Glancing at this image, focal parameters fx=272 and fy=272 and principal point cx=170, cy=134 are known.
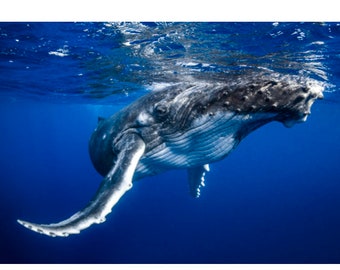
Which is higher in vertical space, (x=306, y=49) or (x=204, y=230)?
(x=306, y=49)

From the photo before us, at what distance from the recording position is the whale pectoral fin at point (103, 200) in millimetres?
4121

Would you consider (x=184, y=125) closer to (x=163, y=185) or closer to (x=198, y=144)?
(x=198, y=144)

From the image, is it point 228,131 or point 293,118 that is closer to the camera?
point 293,118

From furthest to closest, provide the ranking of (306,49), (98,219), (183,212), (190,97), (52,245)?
(183,212)
(52,245)
(306,49)
(190,97)
(98,219)

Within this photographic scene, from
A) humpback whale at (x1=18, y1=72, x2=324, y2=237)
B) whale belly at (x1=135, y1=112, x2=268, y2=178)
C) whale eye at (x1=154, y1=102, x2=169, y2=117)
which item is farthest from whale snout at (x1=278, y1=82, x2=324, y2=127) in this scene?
whale eye at (x1=154, y1=102, x2=169, y2=117)

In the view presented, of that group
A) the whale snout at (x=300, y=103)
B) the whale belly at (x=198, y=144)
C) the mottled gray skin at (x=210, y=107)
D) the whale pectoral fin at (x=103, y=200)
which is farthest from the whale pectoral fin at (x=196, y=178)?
the whale snout at (x=300, y=103)

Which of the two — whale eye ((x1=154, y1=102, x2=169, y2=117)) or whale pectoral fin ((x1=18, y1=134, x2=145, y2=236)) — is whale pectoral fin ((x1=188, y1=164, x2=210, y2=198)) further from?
whale pectoral fin ((x1=18, y1=134, x2=145, y2=236))

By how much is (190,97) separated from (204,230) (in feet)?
103

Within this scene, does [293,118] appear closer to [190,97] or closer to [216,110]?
[216,110]

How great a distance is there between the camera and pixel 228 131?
5.25m

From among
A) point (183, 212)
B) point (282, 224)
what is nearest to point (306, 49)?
point (183, 212)

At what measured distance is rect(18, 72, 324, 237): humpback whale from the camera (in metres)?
4.40

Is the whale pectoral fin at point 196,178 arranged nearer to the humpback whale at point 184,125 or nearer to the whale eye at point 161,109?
the humpback whale at point 184,125

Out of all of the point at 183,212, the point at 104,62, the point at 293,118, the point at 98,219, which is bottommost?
the point at 98,219
